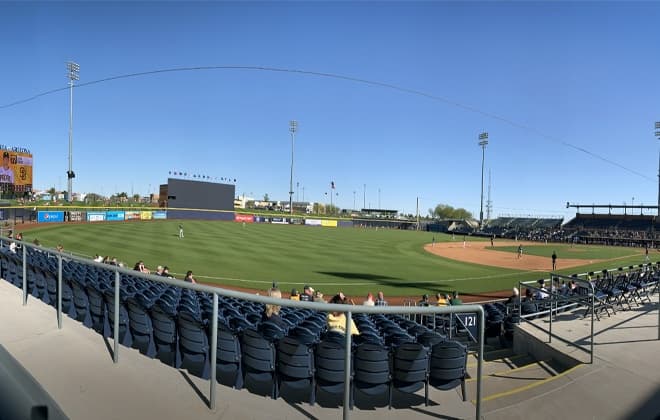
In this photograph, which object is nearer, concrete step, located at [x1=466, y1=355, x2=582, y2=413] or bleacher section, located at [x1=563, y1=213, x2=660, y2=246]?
concrete step, located at [x1=466, y1=355, x2=582, y2=413]

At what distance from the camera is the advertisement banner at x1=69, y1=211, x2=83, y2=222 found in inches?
1977

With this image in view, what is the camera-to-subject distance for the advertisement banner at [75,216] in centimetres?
5021

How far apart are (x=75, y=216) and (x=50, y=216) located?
3264mm

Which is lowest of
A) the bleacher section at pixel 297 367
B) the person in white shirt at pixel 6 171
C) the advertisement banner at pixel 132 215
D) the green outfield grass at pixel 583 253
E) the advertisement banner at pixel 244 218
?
the green outfield grass at pixel 583 253

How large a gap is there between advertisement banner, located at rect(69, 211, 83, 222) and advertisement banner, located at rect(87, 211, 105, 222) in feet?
3.22

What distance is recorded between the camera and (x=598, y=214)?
77.8m

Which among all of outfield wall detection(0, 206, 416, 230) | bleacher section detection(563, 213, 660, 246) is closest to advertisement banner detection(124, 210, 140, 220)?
outfield wall detection(0, 206, 416, 230)

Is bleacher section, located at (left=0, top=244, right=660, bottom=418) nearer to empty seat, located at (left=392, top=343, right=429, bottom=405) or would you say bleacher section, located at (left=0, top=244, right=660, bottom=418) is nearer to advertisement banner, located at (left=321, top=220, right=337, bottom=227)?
empty seat, located at (left=392, top=343, right=429, bottom=405)

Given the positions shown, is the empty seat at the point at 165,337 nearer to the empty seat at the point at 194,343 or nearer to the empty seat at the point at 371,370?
the empty seat at the point at 194,343

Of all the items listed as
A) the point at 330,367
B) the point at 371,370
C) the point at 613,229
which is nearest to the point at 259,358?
the point at 330,367

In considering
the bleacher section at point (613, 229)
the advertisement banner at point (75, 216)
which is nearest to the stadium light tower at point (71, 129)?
the advertisement banner at point (75, 216)

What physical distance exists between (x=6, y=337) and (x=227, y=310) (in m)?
2.96

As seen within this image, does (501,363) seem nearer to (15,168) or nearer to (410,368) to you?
(410,368)

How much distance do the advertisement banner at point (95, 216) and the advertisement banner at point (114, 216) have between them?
25.8 inches
